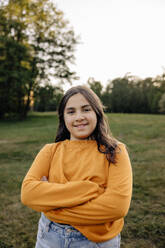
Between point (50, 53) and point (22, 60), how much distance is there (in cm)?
443

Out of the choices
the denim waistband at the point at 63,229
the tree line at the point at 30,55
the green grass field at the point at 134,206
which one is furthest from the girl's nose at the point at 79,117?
the tree line at the point at 30,55

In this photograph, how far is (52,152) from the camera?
172 cm

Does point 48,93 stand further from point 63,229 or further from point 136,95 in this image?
point 136,95

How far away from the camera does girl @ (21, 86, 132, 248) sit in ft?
4.52

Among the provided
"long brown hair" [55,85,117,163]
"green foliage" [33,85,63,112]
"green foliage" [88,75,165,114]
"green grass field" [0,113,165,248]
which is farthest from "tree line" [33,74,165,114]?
"long brown hair" [55,85,117,163]

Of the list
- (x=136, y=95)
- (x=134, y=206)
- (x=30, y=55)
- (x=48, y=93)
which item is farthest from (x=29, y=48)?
(x=136, y=95)

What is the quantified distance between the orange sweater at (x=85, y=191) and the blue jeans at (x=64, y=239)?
0.05 metres

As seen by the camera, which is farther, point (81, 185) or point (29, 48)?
point (29, 48)

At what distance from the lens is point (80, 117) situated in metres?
1.62

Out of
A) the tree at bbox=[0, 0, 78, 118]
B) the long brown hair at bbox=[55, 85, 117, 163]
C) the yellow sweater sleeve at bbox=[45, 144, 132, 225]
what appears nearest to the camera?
the yellow sweater sleeve at bbox=[45, 144, 132, 225]

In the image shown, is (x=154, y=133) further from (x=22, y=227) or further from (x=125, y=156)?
(x=125, y=156)

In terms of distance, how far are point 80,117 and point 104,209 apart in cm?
72

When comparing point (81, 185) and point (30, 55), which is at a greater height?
point (30, 55)

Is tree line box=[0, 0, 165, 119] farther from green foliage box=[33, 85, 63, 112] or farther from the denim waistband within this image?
the denim waistband
